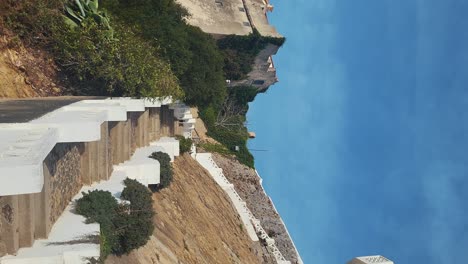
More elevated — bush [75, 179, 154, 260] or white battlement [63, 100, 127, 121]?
white battlement [63, 100, 127, 121]

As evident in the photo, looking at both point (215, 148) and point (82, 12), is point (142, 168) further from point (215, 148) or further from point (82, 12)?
point (215, 148)

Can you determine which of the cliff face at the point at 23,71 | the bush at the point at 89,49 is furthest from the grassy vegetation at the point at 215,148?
the cliff face at the point at 23,71

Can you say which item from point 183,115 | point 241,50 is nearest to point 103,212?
point 183,115

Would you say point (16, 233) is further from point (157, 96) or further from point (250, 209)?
point (250, 209)

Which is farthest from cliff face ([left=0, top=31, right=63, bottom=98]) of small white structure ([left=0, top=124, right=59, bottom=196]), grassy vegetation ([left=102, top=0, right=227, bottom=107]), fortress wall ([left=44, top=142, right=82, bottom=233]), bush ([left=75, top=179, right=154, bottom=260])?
small white structure ([left=0, top=124, right=59, bottom=196])

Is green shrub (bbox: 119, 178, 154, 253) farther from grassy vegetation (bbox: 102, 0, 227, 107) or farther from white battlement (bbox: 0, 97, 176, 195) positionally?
grassy vegetation (bbox: 102, 0, 227, 107)
